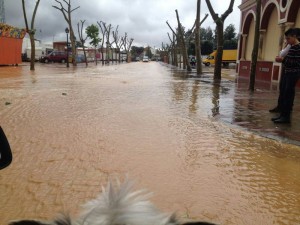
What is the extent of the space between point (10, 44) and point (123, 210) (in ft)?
109

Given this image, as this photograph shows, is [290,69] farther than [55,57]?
No

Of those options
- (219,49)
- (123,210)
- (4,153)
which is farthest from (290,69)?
(219,49)

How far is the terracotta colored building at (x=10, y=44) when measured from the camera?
29734 millimetres

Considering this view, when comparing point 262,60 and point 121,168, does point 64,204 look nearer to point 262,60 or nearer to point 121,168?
point 121,168

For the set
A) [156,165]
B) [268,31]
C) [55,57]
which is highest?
[268,31]

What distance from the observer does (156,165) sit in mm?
3814

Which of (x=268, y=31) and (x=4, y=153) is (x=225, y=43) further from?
(x=4, y=153)

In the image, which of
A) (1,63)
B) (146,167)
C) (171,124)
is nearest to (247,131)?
(171,124)

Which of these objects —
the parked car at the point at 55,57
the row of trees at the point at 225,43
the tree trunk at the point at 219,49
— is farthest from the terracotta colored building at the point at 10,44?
the row of trees at the point at 225,43

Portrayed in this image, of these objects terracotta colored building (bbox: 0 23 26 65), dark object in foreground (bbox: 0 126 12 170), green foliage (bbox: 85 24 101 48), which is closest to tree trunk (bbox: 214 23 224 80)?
dark object in foreground (bbox: 0 126 12 170)

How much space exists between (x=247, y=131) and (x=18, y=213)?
154 inches

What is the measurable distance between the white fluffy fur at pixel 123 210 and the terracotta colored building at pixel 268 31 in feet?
51.6

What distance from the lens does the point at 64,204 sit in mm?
2760

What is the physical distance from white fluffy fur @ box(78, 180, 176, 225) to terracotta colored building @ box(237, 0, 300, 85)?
1573cm
